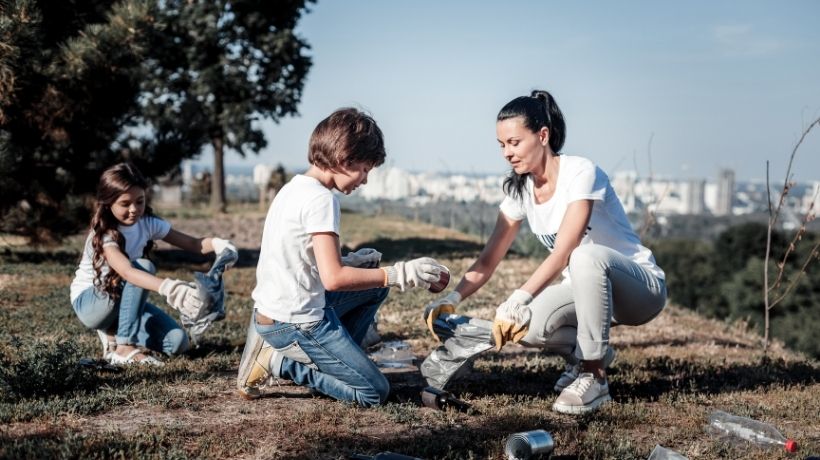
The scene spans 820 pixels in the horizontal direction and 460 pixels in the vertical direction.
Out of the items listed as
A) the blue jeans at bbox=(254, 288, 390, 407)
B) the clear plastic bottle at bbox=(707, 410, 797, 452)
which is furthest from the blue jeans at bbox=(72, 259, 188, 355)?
the clear plastic bottle at bbox=(707, 410, 797, 452)

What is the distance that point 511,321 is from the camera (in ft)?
11.6

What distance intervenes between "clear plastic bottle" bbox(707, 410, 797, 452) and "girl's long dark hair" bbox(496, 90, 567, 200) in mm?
1466

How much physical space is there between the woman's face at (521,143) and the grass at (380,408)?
1.20 metres

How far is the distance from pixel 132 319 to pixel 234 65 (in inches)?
747

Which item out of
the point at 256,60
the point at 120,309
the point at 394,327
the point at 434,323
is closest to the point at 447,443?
the point at 434,323

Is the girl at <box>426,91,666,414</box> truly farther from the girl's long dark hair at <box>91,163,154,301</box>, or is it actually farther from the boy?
the girl's long dark hair at <box>91,163,154,301</box>

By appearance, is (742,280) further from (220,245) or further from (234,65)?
(220,245)

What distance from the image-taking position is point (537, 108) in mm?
3824

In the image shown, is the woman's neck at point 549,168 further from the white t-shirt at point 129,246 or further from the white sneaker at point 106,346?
the white sneaker at point 106,346

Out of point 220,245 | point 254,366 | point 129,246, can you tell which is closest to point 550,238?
point 254,366

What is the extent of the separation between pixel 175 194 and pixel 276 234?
26.8 metres

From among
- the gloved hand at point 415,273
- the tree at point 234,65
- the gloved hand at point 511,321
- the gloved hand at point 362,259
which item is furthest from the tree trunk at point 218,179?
the gloved hand at point 511,321

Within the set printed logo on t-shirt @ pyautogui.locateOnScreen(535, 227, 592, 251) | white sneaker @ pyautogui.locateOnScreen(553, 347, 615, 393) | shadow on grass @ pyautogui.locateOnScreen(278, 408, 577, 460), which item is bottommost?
shadow on grass @ pyautogui.locateOnScreen(278, 408, 577, 460)

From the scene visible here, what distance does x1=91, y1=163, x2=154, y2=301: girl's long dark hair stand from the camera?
443cm
